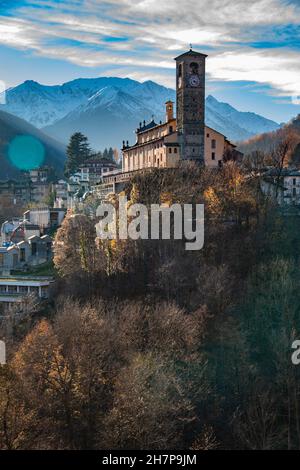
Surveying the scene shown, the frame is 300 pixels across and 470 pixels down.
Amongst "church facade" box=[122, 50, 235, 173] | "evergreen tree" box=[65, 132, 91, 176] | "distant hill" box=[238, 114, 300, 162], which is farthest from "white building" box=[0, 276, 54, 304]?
"distant hill" box=[238, 114, 300, 162]

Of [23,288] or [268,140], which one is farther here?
[268,140]

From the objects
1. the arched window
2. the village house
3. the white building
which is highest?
the arched window

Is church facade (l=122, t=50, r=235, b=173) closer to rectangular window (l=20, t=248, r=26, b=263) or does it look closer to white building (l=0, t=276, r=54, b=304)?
rectangular window (l=20, t=248, r=26, b=263)

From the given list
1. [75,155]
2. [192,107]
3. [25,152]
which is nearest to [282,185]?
[192,107]

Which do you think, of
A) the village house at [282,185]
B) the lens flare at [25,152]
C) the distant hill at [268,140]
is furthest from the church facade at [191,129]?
the lens flare at [25,152]

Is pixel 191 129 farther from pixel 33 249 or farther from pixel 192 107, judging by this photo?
pixel 33 249

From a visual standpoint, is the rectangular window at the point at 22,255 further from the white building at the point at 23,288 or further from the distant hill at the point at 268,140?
the distant hill at the point at 268,140
